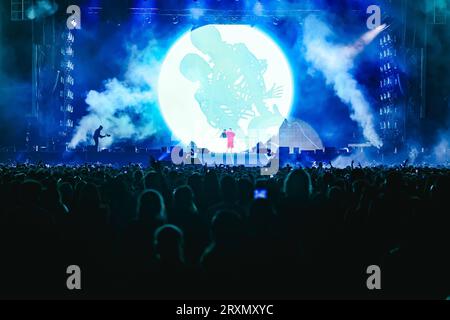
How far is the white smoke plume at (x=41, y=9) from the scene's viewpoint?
21.8m

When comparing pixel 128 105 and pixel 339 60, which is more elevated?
pixel 339 60

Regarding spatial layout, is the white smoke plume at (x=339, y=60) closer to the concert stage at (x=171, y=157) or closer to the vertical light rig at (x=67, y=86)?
the concert stage at (x=171, y=157)

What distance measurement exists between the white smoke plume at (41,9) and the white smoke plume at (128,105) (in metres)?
5.84

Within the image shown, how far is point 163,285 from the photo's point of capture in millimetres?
3664

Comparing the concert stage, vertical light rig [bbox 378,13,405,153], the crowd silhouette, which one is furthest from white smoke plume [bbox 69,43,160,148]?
the crowd silhouette

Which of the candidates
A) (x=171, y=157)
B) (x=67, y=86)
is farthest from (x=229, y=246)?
(x=67, y=86)

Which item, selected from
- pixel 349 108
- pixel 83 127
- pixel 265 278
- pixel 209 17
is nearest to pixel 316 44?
pixel 349 108

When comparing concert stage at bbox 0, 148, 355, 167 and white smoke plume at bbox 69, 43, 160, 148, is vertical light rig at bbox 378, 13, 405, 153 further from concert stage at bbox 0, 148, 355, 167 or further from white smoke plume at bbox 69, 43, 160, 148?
white smoke plume at bbox 69, 43, 160, 148

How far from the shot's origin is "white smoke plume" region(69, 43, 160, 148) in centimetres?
2731

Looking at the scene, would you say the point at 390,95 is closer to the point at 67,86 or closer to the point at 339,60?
the point at 339,60

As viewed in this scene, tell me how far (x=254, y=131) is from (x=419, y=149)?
853 centimetres

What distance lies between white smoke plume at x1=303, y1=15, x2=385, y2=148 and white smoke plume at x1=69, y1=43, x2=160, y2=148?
9231 mm

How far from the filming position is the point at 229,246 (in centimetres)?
347

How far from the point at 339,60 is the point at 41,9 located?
16.2 metres
